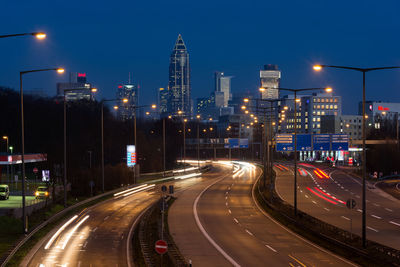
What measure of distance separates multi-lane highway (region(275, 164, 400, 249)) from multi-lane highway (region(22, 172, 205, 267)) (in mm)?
12697

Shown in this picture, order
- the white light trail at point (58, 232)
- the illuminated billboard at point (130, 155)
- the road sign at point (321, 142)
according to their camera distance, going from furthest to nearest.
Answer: the road sign at point (321, 142), the illuminated billboard at point (130, 155), the white light trail at point (58, 232)

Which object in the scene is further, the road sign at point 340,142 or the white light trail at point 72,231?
the road sign at point 340,142

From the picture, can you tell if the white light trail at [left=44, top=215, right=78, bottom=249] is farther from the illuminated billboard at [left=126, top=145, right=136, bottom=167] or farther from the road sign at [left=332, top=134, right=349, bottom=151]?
the road sign at [left=332, top=134, right=349, bottom=151]

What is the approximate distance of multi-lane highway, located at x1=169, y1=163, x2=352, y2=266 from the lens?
2523cm

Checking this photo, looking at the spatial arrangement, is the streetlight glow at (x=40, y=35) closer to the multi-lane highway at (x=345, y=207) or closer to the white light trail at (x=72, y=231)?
the white light trail at (x=72, y=231)

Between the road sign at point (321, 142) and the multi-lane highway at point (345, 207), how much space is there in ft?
17.4

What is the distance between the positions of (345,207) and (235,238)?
2078 centimetres

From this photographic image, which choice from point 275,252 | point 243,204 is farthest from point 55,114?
point 275,252

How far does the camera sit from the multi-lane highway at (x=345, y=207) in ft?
115

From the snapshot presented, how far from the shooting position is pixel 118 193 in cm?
6253

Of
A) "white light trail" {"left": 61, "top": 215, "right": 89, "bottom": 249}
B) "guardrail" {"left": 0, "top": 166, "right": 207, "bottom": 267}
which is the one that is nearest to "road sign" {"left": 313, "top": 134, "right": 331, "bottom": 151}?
"guardrail" {"left": 0, "top": 166, "right": 207, "bottom": 267}

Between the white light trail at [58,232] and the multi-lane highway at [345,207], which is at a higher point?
the white light trail at [58,232]

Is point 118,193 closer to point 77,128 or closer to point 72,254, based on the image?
point 72,254

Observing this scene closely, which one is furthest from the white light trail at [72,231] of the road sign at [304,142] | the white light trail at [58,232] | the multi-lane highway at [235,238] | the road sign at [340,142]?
the road sign at [340,142]
